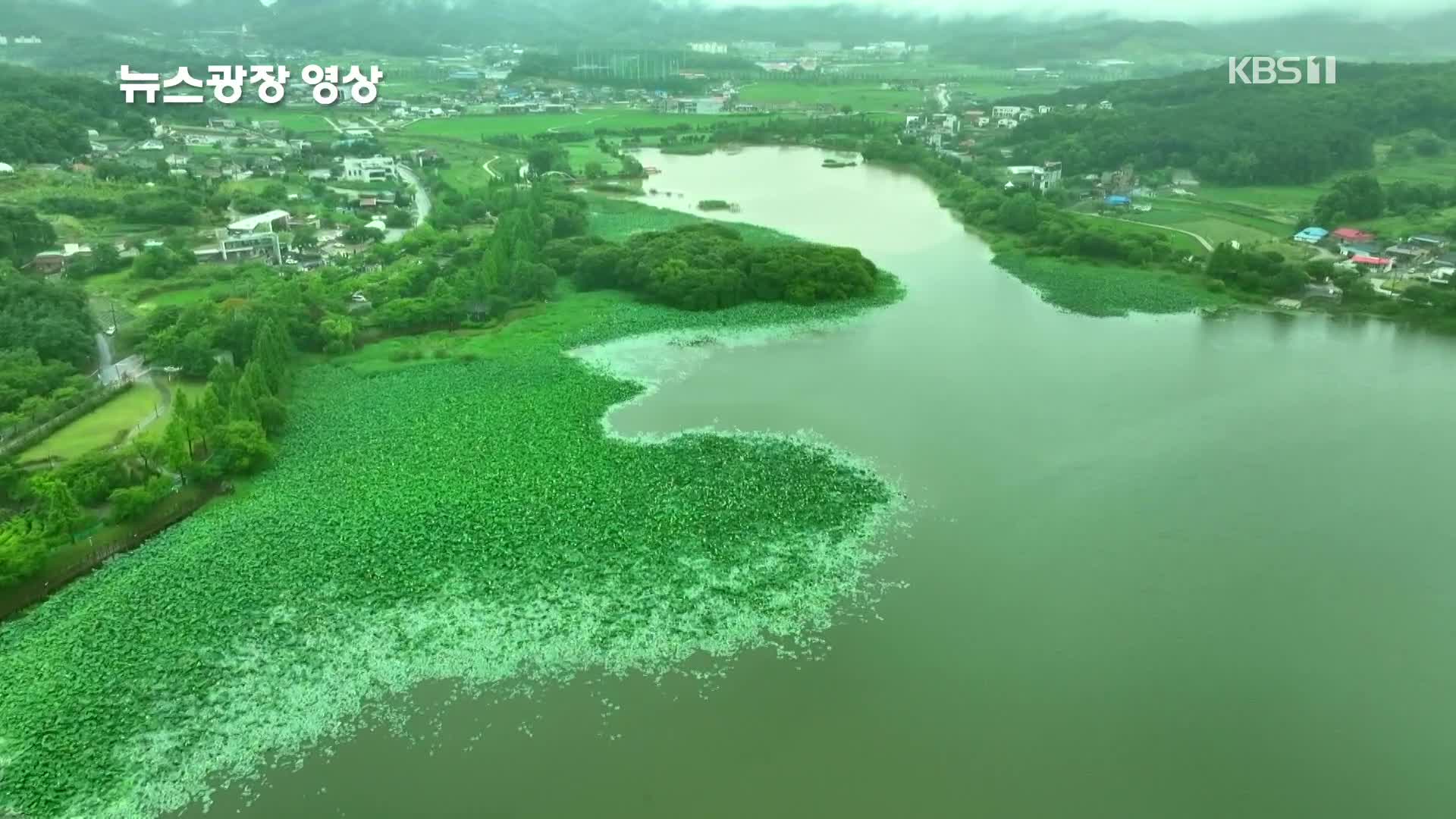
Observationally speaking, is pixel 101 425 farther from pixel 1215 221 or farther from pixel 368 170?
pixel 1215 221

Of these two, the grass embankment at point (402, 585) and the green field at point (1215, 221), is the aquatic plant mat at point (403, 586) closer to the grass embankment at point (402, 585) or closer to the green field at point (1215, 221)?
the grass embankment at point (402, 585)

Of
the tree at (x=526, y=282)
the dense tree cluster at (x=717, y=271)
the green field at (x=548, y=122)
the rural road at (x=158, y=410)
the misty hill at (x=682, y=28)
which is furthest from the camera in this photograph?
the misty hill at (x=682, y=28)

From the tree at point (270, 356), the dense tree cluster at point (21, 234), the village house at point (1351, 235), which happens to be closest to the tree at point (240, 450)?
the tree at point (270, 356)

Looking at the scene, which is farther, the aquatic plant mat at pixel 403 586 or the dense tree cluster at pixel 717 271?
the dense tree cluster at pixel 717 271

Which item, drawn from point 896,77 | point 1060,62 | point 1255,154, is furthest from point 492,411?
point 1060,62

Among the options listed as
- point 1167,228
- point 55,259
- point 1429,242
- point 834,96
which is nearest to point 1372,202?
point 1429,242

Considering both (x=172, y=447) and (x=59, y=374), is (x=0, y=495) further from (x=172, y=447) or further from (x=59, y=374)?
(x=59, y=374)
